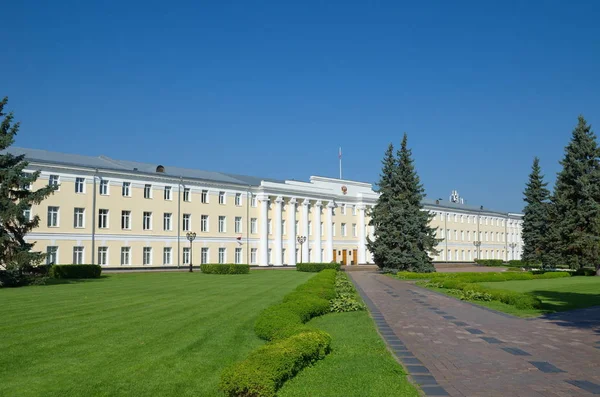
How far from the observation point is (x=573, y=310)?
18.2 m

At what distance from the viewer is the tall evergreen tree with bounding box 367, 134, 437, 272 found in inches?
1875

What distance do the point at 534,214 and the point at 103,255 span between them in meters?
46.6

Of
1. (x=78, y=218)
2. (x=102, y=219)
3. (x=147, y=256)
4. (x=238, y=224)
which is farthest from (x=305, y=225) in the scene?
(x=78, y=218)

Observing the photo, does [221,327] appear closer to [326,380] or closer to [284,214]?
[326,380]

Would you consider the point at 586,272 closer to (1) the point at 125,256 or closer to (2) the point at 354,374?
(1) the point at 125,256

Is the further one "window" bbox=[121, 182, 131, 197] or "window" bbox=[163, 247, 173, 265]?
"window" bbox=[163, 247, 173, 265]

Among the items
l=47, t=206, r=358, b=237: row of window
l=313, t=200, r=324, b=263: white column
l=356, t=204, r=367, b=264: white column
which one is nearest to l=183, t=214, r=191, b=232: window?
l=47, t=206, r=358, b=237: row of window

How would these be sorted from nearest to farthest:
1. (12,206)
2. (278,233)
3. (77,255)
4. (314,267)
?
(12,206), (77,255), (314,267), (278,233)

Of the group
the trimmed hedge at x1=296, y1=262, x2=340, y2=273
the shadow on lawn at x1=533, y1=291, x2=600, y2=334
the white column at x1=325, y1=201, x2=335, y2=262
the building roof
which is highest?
the building roof

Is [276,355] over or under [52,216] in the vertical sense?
under

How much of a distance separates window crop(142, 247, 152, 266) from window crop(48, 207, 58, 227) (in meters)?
8.99

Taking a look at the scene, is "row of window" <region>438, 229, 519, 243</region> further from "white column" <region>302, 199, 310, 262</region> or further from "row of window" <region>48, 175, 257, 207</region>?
"row of window" <region>48, 175, 257, 207</region>

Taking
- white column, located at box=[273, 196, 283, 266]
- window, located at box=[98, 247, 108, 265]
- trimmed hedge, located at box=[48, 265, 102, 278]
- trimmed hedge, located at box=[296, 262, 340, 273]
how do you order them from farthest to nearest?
white column, located at box=[273, 196, 283, 266]
trimmed hedge, located at box=[296, 262, 340, 273]
window, located at box=[98, 247, 108, 265]
trimmed hedge, located at box=[48, 265, 102, 278]

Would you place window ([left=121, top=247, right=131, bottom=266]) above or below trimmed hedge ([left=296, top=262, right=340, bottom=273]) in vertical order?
above
